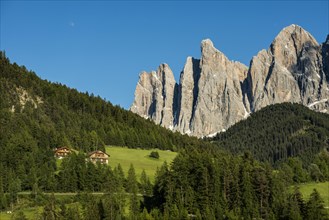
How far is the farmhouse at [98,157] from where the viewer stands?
6560 inches

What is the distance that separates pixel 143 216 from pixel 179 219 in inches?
281

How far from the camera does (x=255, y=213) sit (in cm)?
11606

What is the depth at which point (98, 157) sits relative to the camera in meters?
169

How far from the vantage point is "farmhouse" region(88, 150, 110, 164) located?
16662 cm

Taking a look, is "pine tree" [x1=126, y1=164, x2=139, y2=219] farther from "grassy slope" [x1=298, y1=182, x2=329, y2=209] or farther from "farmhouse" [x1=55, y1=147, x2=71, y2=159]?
"grassy slope" [x1=298, y1=182, x2=329, y2=209]

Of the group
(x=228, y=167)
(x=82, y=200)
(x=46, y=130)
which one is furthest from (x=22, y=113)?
(x=228, y=167)

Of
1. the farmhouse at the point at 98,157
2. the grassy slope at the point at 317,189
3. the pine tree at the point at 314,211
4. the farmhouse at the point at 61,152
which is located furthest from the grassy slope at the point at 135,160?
the pine tree at the point at 314,211

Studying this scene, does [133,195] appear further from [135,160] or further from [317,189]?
[317,189]

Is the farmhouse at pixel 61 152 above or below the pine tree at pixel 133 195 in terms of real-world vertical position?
above

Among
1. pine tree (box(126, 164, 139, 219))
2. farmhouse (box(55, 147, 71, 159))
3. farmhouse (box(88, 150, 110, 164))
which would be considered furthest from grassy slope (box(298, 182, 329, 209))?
farmhouse (box(55, 147, 71, 159))

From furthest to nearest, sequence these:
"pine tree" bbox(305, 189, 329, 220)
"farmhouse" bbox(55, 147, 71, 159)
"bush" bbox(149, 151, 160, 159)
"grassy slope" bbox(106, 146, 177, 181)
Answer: "bush" bbox(149, 151, 160, 159)
"grassy slope" bbox(106, 146, 177, 181)
"farmhouse" bbox(55, 147, 71, 159)
"pine tree" bbox(305, 189, 329, 220)

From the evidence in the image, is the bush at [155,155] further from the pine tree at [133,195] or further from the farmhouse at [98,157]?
the pine tree at [133,195]

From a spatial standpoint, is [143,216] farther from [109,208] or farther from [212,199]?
[212,199]

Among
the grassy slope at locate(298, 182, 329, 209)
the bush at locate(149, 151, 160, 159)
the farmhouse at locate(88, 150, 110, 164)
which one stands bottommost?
the grassy slope at locate(298, 182, 329, 209)
